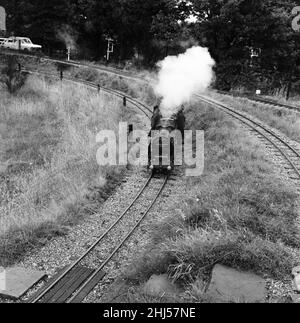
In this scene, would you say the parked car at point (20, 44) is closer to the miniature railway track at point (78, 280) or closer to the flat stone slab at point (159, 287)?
the miniature railway track at point (78, 280)

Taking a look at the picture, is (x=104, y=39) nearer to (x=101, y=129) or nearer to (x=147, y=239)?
(x=101, y=129)

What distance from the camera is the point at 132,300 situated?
747 cm

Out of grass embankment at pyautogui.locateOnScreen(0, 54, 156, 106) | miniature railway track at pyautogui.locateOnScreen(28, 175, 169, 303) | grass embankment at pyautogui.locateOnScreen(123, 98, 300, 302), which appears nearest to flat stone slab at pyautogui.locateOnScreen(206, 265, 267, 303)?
grass embankment at pyautogui.locateOnScreen(123, 98, 300, 302)

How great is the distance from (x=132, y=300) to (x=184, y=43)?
30448 millimetres

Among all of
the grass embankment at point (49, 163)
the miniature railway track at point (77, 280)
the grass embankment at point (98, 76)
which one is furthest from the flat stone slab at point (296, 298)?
the grass embankment at point (98, 76)

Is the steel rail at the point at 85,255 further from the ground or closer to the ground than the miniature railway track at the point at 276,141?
closer to the ground

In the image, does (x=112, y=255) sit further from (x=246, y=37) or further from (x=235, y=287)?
(x=246, y=37)

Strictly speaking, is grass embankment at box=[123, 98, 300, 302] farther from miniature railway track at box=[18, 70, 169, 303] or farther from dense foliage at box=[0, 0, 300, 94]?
dense foliage at box=[0, 0, 300, 94]

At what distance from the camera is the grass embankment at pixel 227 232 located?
8.21 meters

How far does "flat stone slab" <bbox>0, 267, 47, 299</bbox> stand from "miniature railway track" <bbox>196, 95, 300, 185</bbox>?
Answer: 835 centimetres

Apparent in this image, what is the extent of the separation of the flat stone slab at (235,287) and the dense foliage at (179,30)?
87.2 feet

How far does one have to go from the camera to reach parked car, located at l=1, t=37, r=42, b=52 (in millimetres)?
41531
